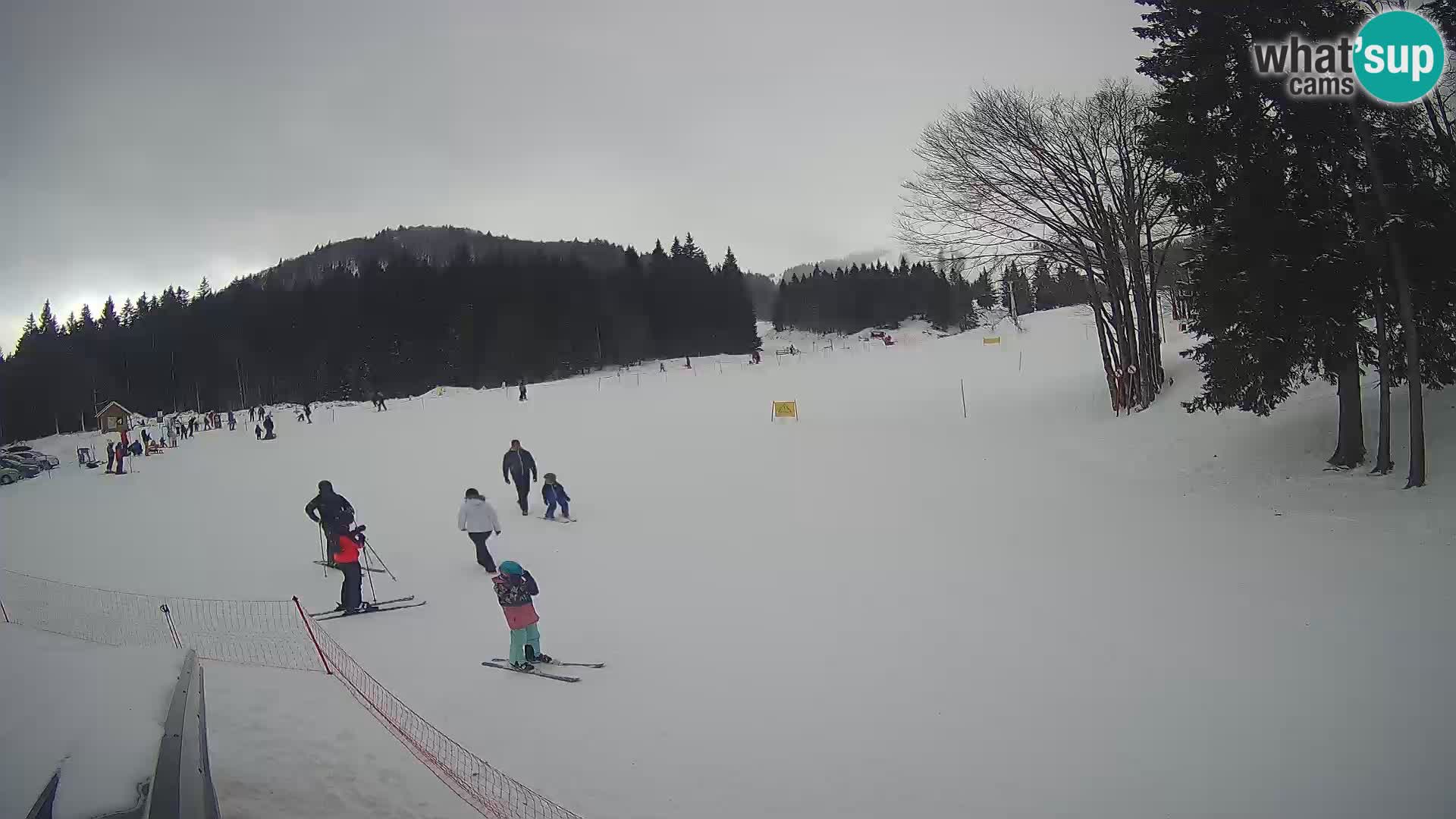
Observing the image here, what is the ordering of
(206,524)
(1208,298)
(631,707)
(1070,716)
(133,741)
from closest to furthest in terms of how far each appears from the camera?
(133,741)
(1070,716)
(631,707)
(1208,298)
(206,524)

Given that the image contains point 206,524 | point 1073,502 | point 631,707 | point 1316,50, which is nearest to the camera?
point 631,707

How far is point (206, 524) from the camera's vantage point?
15.8 m

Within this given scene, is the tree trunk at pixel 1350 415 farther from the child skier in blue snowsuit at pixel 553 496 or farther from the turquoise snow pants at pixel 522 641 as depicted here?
the child skier in blue snowsuit at pixel 553 496

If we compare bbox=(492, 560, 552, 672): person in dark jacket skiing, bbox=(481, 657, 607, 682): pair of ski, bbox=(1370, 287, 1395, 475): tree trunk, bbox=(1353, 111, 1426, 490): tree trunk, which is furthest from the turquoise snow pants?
bbox=(1370, 287, 1395, 475): tree trunk

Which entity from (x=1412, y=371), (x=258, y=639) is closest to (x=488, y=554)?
(x=258, y=639)

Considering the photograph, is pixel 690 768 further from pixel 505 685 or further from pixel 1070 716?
pixel 1070 716

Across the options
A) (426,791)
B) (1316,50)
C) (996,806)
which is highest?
(1316,50)

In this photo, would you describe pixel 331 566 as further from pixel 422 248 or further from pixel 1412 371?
pixel 422 248

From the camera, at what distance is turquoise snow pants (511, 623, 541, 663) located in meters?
7.38

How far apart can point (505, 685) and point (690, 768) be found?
8.20 ft

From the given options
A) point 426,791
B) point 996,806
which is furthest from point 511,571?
point 996,806

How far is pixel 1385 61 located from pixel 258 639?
18062 millimetres

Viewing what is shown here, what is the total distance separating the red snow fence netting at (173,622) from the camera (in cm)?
768

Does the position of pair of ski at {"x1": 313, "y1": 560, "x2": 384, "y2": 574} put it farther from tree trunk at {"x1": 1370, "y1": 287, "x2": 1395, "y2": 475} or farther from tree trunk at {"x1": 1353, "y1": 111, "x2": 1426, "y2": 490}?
tree trunk at {"x1": 1370, "y1": 287, "x2": 1395, "y2": 475}
